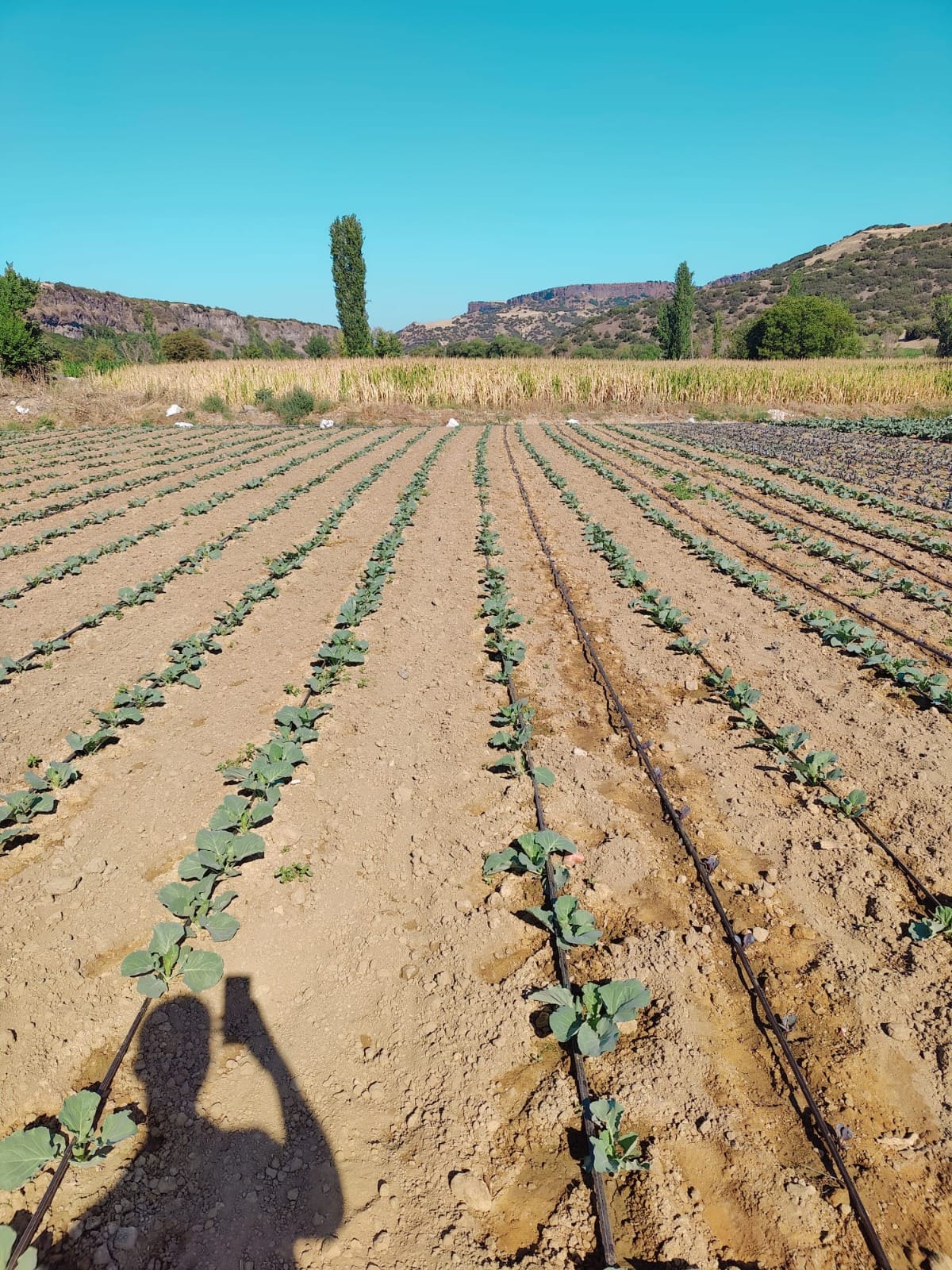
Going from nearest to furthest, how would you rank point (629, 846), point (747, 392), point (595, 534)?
point (629, 846), point (595, 534), point (747, 392)

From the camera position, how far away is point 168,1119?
8.27 feet

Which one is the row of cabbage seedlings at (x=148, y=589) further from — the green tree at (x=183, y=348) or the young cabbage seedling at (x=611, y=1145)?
the green tree at (x=183, y=348)

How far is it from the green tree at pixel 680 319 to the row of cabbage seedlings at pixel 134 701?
4994 cm

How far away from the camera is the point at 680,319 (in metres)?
50.5

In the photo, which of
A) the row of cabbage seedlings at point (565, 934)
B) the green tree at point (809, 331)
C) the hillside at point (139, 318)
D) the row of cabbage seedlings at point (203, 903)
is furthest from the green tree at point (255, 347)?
the row of cabbage seedlings at point (565, 934)

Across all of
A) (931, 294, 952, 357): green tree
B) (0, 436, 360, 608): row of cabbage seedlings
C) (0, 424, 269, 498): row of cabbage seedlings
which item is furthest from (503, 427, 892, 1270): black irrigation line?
(931, 294, 952, 357): green tree

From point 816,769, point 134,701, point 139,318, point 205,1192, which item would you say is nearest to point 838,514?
point 816,769

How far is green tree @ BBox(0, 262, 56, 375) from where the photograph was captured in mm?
29148

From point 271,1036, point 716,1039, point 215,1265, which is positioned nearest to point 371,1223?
point 215,1265

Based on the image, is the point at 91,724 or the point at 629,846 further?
the point at 91,724

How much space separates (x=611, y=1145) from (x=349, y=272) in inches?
1961

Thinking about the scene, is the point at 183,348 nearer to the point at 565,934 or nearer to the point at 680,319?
the point at 680,319

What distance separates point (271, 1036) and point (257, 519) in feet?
32.4

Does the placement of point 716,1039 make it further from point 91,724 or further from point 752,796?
point 91,724
